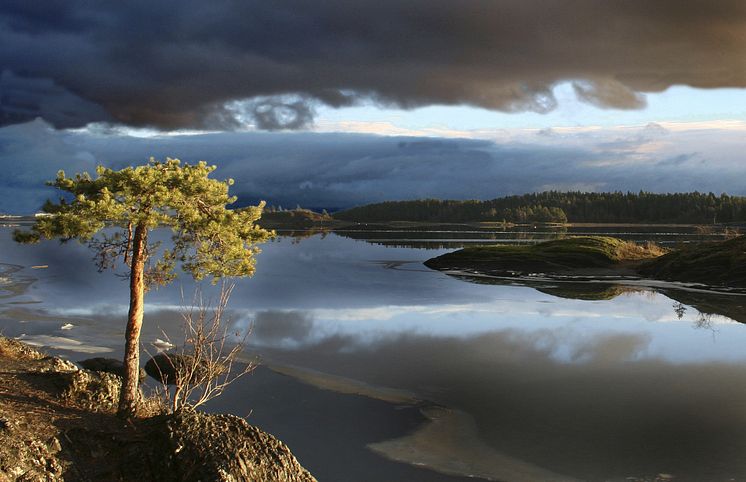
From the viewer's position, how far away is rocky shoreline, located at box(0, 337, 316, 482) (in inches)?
497

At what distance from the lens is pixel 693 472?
1562 cm

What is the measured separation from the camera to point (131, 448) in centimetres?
1357

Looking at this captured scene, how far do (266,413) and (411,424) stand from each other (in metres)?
4.43

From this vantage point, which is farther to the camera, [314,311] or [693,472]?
[314,311]

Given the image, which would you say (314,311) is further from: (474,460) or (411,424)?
(474,460)

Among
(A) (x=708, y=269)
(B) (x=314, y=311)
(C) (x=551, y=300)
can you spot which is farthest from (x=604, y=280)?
(B) (x=314, y=311)

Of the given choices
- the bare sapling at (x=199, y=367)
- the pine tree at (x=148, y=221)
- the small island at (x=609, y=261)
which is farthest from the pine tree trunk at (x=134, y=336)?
the small island at (x=609, y=261)

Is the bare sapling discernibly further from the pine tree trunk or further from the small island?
the small island

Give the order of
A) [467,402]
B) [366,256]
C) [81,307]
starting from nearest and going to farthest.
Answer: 1. [467,402]
2. [81,307]
3. [366,256]

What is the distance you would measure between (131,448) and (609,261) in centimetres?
6708

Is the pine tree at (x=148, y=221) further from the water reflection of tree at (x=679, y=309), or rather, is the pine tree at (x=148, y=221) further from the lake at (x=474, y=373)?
the water reflection of tree at (x=679, y=309)

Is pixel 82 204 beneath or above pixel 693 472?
above

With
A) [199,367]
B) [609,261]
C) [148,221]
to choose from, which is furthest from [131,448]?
[609,261]

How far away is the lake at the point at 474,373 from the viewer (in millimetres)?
16750
